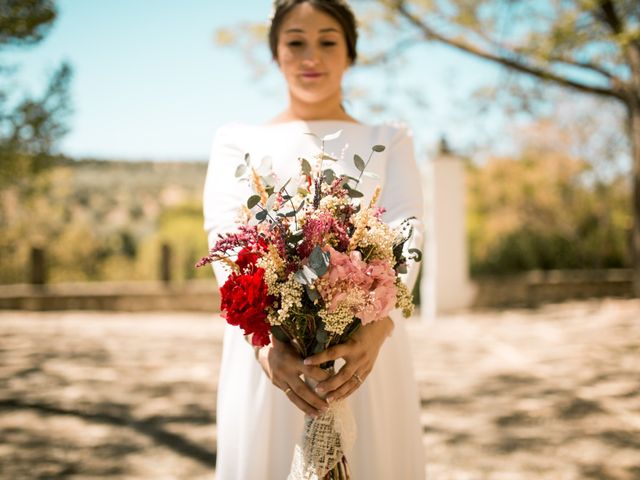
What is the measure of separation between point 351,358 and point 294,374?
16 centimetres

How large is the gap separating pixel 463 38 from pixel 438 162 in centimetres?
203

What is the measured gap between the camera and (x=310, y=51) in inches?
76.2

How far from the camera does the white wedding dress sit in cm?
183

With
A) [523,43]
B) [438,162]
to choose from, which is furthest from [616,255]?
[523,43]

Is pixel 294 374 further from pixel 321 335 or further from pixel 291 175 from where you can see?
pixel 291 175

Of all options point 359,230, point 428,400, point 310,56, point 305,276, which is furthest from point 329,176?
point 428,400

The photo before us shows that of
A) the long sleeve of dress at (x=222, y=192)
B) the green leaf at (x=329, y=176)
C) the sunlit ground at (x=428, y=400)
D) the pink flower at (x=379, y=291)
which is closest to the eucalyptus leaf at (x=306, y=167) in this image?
the green leaf at (x=329, y=176)

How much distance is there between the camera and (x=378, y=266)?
4.54ft

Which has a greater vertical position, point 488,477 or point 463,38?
point 463,38

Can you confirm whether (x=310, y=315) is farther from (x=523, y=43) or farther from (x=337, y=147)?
(x=523, y=43)

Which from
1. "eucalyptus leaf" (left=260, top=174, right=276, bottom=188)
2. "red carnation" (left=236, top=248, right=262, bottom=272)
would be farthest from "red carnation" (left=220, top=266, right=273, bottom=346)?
"eucalyptus leaf" (left=260, top=174, right=276, bottom=188)

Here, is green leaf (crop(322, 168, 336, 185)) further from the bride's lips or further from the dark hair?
the dark hair

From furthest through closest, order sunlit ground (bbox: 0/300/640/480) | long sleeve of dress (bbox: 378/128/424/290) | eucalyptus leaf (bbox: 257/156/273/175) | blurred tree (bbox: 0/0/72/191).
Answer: blurred tree (bbox: 0/0/72/191)
sunlit ground (bbox: 0/300/640/480)
long sleeve of dress (bbox: 378/128/424/290)
eucalyptus leaf (bbox: 257/156/273/175)

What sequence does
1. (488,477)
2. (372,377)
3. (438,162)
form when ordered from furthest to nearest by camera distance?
(438,162), (488,477), (372,377)
